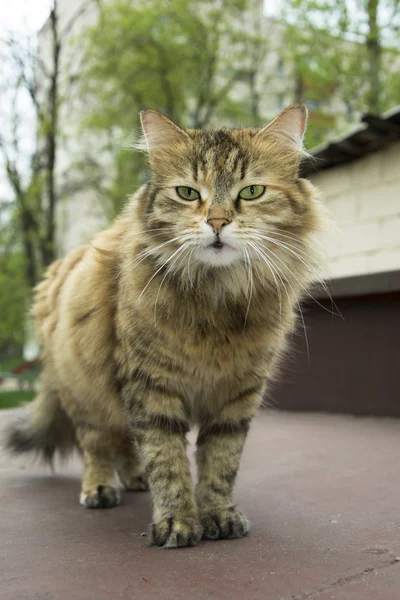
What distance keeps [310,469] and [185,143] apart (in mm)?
1678

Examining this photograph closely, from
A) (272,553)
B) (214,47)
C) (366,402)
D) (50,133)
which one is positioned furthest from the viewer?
(214,47)

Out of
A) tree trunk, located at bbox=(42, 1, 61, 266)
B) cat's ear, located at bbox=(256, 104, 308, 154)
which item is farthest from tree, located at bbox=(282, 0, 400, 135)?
cat's ear, located at bbox=(256, 104, 308, 154)

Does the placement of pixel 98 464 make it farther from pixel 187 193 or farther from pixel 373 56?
pixel 373 56

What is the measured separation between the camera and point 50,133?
11586 millimetres

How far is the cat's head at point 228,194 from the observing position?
2051 millimetres

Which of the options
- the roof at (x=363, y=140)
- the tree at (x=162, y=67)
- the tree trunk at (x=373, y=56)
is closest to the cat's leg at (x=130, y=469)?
the roof at (x=363, y=140)

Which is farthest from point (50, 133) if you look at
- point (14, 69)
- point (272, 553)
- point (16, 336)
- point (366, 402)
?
point (16, 336)

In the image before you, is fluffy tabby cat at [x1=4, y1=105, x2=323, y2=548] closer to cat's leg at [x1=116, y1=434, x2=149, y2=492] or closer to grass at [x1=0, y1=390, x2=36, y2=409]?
cat's leg at [x1=116, y1=434, x2=149, y2=492]

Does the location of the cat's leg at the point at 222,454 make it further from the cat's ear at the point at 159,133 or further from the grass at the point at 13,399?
the grass at the point at 13,399

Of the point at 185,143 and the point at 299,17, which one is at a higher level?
the point at 299,17

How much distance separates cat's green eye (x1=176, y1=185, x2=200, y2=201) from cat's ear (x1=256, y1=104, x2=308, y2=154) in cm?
36

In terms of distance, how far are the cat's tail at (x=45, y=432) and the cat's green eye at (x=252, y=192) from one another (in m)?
1.55

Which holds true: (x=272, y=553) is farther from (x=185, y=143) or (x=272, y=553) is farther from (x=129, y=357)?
(x=185, y=143)

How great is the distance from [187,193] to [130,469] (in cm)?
144
